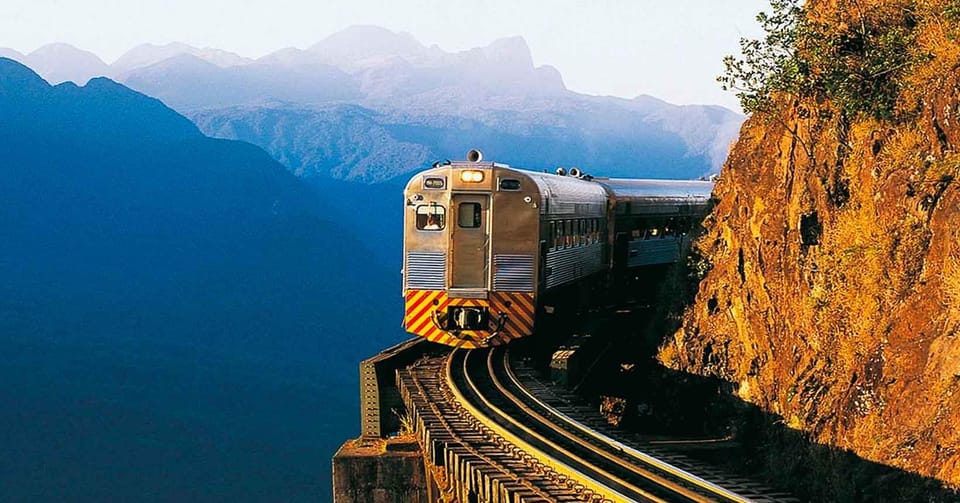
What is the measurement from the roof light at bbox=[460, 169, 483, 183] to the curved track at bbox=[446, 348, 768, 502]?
384 centimetres

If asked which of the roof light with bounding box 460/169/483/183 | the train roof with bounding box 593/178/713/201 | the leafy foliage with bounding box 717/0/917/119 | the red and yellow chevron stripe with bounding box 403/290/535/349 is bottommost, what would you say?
the red and yellow chevron stripe with bounding box 403/290/535/349

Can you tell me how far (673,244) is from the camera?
3531cm

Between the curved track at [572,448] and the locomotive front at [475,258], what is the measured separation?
0.98m

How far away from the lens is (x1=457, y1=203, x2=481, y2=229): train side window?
851 inches

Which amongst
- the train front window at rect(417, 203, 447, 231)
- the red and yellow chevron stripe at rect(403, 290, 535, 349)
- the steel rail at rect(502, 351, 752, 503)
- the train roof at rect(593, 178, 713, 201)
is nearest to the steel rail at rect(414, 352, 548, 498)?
the steel rail at rect(502, 351, 752, 503)

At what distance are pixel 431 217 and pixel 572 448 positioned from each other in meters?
7.99

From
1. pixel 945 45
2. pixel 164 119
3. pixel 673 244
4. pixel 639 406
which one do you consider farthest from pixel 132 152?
pixel 945 45

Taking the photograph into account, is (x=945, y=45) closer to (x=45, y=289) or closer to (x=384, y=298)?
(x=45, y=289)

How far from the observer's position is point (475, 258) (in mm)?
21500

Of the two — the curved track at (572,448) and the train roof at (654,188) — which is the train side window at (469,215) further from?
the train roof at (654,188)

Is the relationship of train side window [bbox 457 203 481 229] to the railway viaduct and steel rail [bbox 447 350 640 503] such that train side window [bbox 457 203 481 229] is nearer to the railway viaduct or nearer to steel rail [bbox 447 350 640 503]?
the railway viaduct

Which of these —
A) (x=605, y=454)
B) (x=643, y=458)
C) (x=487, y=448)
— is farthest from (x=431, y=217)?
(x=643, y=458)

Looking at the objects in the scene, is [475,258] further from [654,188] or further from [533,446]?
[654,188]

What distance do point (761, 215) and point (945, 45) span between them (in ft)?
18.3
